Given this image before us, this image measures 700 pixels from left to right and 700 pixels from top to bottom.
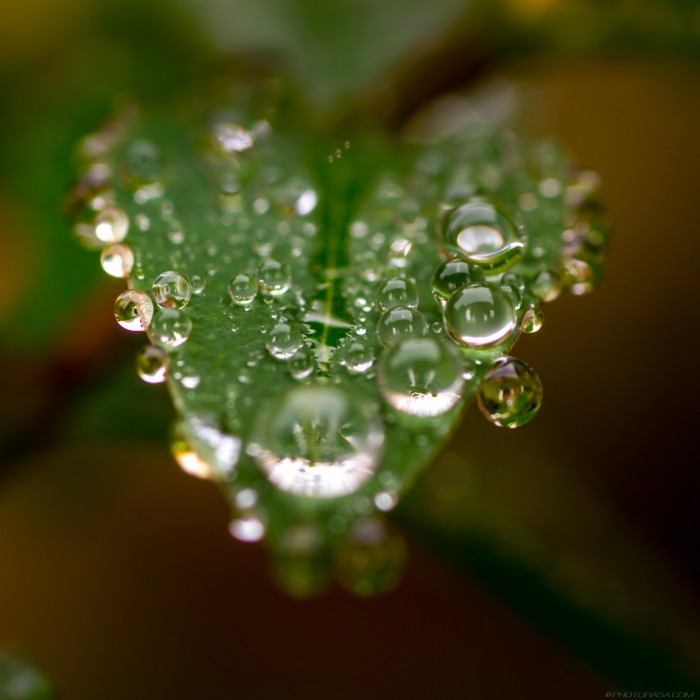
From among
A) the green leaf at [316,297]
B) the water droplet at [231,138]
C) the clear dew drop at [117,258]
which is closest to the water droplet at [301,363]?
the green leaf at [316,297]

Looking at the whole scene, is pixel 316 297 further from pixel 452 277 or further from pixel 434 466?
pixel 434 466

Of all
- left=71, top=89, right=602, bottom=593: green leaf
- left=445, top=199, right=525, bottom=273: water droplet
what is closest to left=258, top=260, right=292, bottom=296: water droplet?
left=71, top=89, right=602, bottom=593: green leaf

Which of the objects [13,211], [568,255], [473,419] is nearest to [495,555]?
[473,419]

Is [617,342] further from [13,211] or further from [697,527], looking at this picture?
[13,211]

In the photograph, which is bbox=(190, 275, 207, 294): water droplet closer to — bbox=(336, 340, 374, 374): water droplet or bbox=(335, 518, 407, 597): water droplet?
bbox=(336, 340, 374, 374): water droplet

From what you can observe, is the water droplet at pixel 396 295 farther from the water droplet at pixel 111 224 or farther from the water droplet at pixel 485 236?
the water droplet at pixel 111 224
